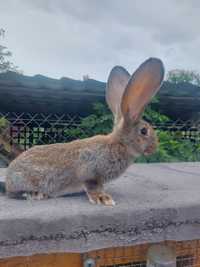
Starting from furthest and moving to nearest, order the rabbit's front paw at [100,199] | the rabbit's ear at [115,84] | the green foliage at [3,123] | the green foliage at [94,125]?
the green foliage at [94,125], the green foliage at [3,123], the rabbit's ear at [115,84], the rabbit's front paw at [100,199]

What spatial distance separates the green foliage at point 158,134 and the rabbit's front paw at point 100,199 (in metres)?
1.33

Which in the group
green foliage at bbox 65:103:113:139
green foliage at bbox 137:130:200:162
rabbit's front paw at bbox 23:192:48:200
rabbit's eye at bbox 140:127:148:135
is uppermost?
rabbit's eye at bbox 140:127:148:135

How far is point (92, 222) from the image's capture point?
762mm

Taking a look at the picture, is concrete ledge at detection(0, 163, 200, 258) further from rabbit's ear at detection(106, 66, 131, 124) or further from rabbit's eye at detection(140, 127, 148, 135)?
rabbit's ear at detection(106, 66, 131, 124)

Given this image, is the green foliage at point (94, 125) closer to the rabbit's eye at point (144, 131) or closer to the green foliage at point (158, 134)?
the green foliage at point (158, 134)

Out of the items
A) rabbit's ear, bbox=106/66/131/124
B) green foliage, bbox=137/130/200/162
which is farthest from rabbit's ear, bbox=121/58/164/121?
green foliage, bbox=137/130/200/162

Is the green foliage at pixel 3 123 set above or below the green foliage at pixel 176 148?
above

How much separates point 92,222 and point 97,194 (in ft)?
0.44

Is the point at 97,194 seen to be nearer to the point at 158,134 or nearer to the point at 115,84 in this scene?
the point at 115,84

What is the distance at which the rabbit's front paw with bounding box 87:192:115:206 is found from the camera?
2.81 feet

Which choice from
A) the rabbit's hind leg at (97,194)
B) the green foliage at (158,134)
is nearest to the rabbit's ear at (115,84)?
the rabbit's hind leg at (97,194)

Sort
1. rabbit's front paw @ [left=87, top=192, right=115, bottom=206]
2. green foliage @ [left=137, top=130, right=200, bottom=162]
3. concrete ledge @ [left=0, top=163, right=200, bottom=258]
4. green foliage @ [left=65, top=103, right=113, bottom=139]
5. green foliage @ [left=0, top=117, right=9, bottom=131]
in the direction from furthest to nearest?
green foliage @ [left=137, top=130, right=200, bottom=162], green foliage @ [left=65, top=103, right=113, bottom=139], green foliage @ [left=0, top=117, right=9, bottom=131], rabbit's front paw @ [left=87, top=192, right=115, bottom=206], concrete ledge @ [left=0, top=163, right=200, bottom=258]

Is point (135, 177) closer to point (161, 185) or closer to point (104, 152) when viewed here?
point (161, 185)

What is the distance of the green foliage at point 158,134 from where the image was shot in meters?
2.38
